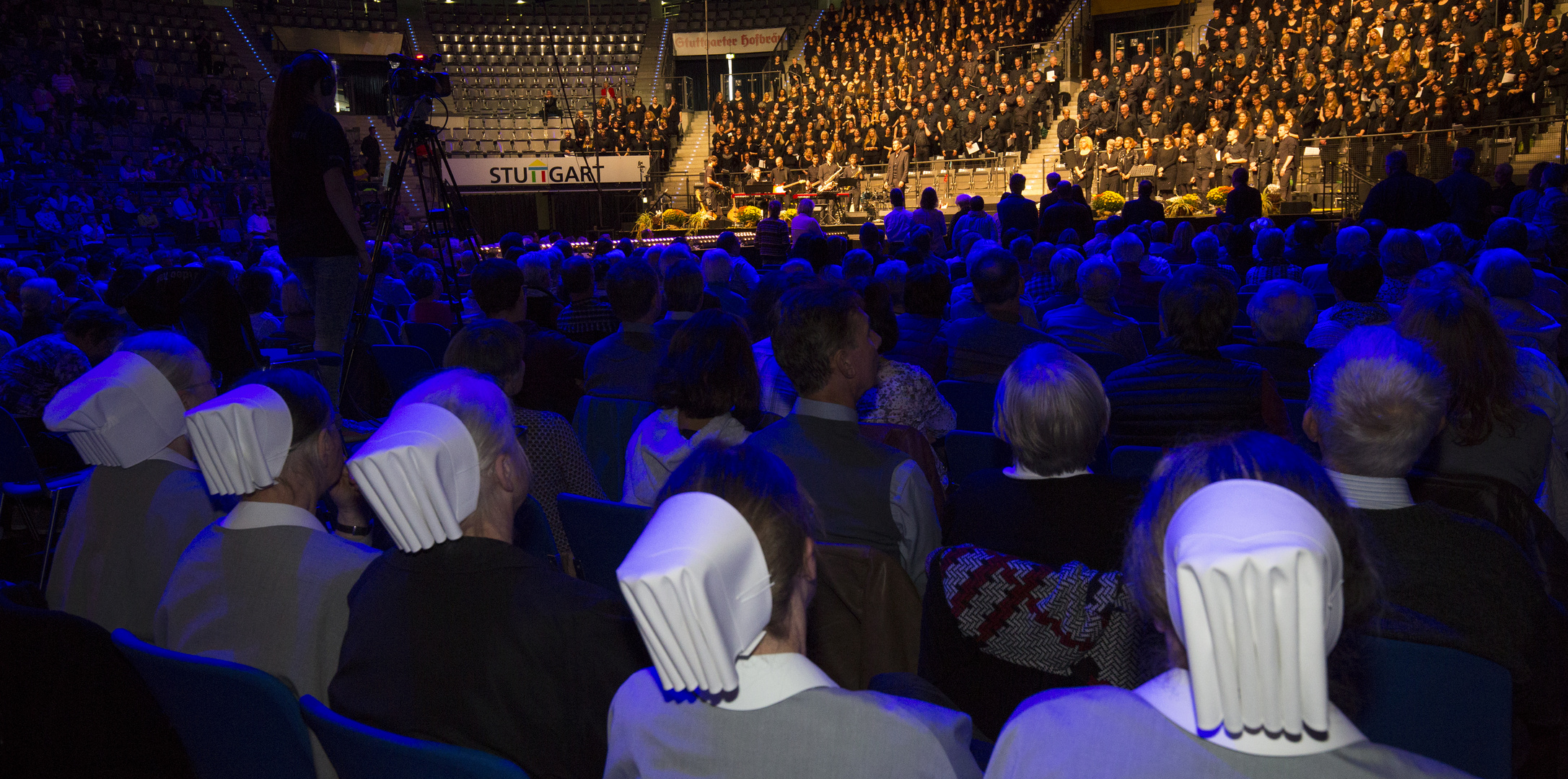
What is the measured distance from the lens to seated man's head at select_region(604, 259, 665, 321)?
3.78 metres

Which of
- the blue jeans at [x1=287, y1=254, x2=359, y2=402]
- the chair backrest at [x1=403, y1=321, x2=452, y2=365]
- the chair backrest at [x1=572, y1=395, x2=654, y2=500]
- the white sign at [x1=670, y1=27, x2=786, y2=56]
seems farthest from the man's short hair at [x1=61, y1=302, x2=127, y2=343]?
the white sign at [x1=670, y1=27, x2=786, y2=56]

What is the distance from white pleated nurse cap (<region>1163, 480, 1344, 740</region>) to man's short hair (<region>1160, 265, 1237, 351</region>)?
7.52 ft

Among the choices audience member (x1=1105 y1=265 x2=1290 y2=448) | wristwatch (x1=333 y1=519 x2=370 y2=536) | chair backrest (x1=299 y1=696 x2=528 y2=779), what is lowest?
wristwatch (x1=333 y1=519 x2=370 y2=536)

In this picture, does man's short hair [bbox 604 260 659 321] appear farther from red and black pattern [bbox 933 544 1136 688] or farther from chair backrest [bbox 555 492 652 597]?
red and black pattern [bbox 933 544 1136 688]

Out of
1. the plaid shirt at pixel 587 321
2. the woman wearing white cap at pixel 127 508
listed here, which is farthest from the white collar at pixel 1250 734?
the plaid shirt at pixel 587 321

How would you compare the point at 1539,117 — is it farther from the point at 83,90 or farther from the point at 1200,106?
the point at 83,90

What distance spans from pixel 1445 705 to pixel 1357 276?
9.00 ft

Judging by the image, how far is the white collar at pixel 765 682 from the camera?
1.08 meters

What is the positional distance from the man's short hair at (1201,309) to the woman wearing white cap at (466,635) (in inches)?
84.9

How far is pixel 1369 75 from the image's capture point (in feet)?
42.6

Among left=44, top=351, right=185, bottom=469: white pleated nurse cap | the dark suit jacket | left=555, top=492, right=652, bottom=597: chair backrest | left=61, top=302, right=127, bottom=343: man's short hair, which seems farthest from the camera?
the dark suit jacket

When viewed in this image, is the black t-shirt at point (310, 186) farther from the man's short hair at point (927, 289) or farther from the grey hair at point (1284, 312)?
the grey hair at point (1284, 312)

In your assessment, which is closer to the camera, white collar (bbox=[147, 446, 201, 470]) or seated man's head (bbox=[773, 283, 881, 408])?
white collar (bbox=[147, 446, 201, 470])

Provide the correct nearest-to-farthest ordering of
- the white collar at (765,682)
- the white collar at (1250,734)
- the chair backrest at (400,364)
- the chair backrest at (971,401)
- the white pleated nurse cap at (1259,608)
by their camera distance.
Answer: the white pleated nurse cap at (1259,608)
the white collar at (1250,734)
the white collar at (765,682)
the chair backrest at (971,401)
the chair backrest at (400,364)
